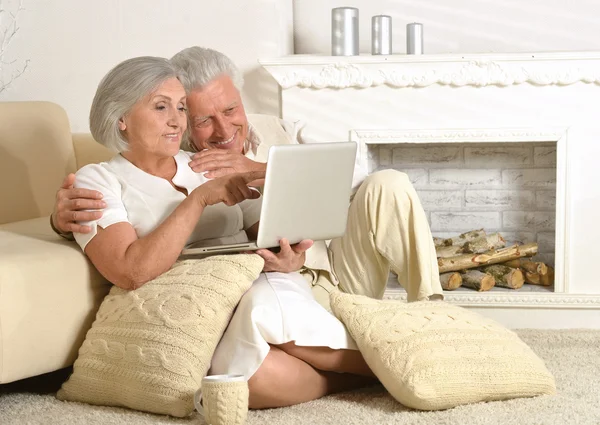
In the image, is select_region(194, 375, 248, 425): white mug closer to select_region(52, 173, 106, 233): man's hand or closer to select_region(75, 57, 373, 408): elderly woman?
select_region(75, 57, 373, 408): elderly woman

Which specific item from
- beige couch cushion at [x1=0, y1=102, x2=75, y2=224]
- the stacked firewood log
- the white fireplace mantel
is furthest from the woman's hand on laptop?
the stacked firewood log

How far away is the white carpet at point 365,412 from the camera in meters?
1.98

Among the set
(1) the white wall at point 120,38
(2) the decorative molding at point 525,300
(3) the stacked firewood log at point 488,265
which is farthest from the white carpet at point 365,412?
(1) the white wall at point 120,38

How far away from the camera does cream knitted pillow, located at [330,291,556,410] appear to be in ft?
6.64

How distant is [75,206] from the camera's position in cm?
216

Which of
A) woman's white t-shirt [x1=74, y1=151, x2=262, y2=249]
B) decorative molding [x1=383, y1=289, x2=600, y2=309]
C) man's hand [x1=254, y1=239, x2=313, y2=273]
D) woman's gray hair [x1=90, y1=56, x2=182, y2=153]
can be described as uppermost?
woman's gray hair [x1=90, y1=56, x2=182, y2=153]

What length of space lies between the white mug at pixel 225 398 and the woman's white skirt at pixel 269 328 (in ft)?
0.39

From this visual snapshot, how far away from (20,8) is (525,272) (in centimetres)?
230

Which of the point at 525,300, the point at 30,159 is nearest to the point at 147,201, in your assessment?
the point at 30,159

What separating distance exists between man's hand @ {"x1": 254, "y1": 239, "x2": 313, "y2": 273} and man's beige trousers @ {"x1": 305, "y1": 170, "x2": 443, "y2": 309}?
0.82 ft

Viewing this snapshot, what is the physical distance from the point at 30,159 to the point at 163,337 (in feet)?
4.10

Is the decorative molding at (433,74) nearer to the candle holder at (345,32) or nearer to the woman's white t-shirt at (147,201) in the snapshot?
the candle holder at (345,32)

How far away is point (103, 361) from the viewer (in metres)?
2.12

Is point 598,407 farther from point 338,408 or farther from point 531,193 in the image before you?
point 531,193
